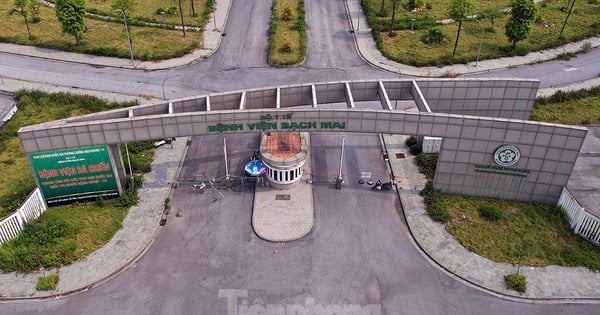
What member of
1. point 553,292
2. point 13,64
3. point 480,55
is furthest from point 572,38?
point 13,64

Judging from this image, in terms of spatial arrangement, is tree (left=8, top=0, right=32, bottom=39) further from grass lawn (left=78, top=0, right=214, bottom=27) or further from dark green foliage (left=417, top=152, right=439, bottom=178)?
dark green foliage (left=417, top=152, right=439, bottom=178)

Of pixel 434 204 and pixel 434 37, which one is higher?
pixel 434 37

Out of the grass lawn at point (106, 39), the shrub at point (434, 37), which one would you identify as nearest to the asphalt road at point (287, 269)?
the grass lawn at point (106, 39)

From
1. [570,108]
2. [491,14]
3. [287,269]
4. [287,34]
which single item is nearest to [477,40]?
[491,14]

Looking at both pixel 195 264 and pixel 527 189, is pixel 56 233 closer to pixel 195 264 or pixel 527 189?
pixel 195 264

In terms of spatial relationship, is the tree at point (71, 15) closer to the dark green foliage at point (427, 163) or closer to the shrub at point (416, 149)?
the shrub at point (416, 149)

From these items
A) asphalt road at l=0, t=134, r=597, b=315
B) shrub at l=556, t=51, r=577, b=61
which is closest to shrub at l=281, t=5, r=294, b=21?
shrub at l=556, t=51, r=577, b=61

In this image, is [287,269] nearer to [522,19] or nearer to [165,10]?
[522,19]
